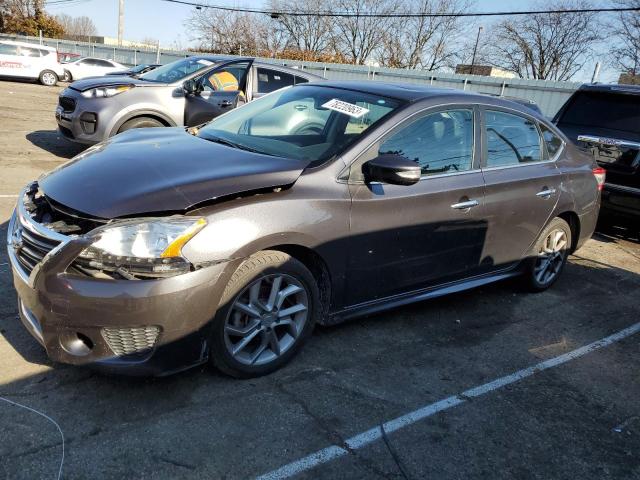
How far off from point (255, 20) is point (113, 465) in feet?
174

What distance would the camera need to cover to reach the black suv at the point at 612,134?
6609 millimetres

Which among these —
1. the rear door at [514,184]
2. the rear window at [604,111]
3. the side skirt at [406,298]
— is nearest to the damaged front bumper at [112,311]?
the side skirt at [406,298]

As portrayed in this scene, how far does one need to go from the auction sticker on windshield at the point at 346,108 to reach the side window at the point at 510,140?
1105 mm

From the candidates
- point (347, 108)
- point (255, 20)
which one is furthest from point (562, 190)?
point (255, 20)

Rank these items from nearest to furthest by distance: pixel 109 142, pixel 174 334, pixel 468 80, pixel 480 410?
pixel 174 334, pixel 480 410, pixel 109 142, pixel 468 80

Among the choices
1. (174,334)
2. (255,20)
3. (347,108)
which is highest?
(255,20)

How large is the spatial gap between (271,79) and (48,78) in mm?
19186

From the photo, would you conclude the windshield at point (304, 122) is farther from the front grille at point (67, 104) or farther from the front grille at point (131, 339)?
the front grille at point (67, 104)

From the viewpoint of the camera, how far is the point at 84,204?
9.11 feet

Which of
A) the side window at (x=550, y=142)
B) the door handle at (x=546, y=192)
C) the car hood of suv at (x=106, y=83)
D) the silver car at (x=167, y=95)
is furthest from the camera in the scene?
the car hood of suv at (x=106, y=83)

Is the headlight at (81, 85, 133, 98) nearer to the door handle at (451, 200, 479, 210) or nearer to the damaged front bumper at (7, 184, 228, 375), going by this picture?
the damaged front bumper at (7, 184, 228, 375)

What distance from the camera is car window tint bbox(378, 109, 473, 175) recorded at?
363 cm

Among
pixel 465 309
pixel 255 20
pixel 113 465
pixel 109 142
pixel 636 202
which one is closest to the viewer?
pixel 113 465

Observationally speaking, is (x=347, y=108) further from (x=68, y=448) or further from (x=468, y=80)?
(x=468, y=80)
